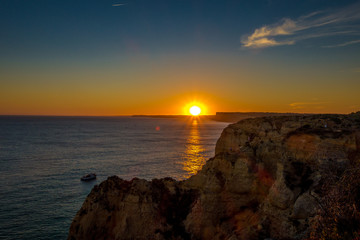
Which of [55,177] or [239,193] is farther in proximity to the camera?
[55,177]

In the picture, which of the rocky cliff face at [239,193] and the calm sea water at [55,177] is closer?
the rocky cliff face at [239,193]

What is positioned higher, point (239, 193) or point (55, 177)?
point (239, 193)

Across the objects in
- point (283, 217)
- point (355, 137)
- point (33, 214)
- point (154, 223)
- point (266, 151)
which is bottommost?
point (33, 214)

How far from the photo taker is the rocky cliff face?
17031mm

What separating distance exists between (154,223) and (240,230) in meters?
7.21

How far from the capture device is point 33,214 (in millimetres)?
36969

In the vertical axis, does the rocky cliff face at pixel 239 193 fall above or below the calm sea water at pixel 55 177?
above

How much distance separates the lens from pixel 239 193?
66.7 ft

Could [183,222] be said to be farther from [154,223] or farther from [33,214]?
[33,214]

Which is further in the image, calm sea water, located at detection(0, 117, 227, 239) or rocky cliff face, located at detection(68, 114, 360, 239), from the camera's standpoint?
calm sea water, located at detection(0, 117, 227, 239)

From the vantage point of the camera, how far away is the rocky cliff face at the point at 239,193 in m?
17.0

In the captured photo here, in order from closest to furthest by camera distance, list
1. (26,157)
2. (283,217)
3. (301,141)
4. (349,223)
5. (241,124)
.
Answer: (349,223) → (283,217) → (301,141) → (241,124) → (26,157)

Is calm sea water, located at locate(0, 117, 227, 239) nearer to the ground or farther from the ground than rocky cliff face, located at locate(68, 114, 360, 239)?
nearer to the ground

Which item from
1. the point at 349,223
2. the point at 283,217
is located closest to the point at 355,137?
the point at 283,217
